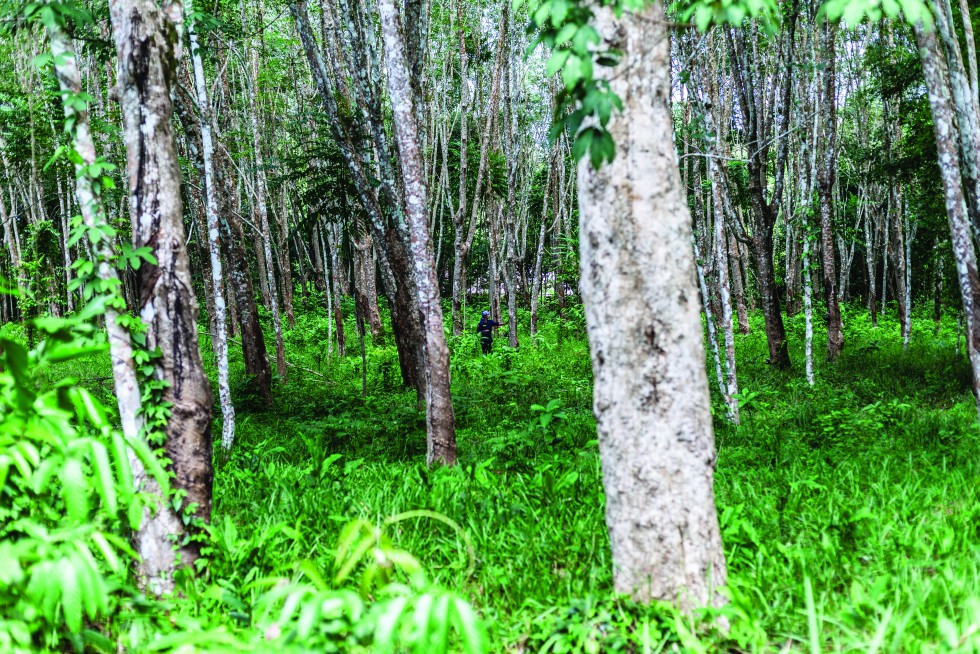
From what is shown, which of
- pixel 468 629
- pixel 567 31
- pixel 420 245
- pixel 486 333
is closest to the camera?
pixel 468 629

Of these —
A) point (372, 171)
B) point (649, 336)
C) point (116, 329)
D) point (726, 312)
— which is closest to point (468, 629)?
point (649, 336)

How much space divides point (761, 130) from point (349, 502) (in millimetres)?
11424

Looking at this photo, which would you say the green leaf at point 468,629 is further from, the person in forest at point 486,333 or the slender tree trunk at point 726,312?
the person in forest at point 486,333

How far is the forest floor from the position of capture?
2.74 m

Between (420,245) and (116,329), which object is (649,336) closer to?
(116,329)

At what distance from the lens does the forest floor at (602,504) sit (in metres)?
2.74

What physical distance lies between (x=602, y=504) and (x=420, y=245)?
2988 millimetres

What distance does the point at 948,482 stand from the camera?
465 centimetres

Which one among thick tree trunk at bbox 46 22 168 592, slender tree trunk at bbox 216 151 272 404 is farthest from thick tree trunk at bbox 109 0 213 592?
slender tree trunk at bbox 216 151 272 404

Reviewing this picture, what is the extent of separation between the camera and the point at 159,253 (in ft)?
10.9

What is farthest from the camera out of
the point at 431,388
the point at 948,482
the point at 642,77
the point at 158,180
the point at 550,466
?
the point at 431,388

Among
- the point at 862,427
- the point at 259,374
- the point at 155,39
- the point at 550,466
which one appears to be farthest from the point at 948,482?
the point at 259,374

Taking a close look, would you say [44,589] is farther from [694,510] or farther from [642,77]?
[642,77]

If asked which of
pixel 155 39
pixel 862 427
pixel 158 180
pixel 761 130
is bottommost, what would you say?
pixel 862 427
